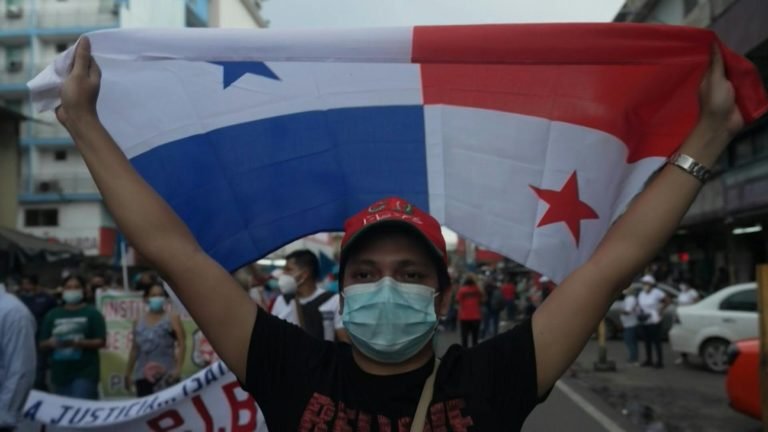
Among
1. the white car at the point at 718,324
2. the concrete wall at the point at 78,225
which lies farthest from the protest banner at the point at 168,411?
the concrete wall at the point at 78,225

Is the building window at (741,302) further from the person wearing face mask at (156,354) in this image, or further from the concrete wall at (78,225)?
the concrete wall at (78,225)

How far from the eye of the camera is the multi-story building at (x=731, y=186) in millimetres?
20513

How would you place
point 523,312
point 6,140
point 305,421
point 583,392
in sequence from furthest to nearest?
point 523,312 → point 6,140 → point 583,392 → point 305,421

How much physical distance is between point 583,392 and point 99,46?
34.5ft

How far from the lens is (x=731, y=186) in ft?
77.3

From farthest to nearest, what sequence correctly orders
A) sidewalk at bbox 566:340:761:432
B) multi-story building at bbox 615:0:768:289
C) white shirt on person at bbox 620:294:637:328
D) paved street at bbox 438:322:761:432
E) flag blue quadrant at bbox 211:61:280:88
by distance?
1. multi-story building at bbox 615:0:768:289
2. white shirt on person at bbox 620:294:637:328
3. sidewalk at bbox 566:340:761:432
4. paved street at bbox 438:322:761:432
5. flag blue quadrant at bbox 211:61:280:88

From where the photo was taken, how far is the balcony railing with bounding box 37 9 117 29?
42.4m

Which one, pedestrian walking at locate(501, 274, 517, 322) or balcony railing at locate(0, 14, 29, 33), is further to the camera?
balcony railing at locate(0, 14, 29, 33)

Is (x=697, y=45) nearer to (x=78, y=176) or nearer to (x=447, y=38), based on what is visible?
(x=447, y=38)

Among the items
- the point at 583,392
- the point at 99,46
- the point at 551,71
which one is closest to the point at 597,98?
the point at 551,71

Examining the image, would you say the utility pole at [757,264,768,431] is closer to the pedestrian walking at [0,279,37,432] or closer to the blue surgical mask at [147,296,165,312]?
the blue surgical mask at [147,296,165,312]

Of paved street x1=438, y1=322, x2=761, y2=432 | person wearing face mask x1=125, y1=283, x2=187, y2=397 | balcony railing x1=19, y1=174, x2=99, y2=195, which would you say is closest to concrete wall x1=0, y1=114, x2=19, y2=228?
balcony railing x1=19, y1=174, x2=99, y2=195

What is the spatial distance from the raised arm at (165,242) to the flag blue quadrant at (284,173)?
736mm

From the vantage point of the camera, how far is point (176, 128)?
285 cm
